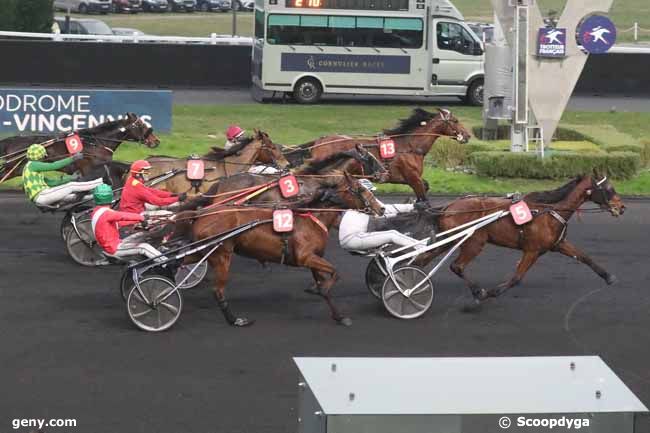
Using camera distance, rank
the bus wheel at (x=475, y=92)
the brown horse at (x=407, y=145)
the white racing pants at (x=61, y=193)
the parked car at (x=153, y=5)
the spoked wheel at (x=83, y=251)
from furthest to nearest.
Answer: the parked car at (x=153, y=5), the bus wheel at (x=475, y=92), the brown horse at (x=407, y=145), the spoked wheel at (x=83, y=251), the white racing pants at (x=61, y=193)

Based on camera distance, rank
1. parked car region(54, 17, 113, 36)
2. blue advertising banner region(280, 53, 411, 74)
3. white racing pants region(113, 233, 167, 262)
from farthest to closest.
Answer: parked car region(54, 17, 113, 36) < blue advertising banner region(280, 53, 411, 74) < white racing pants region(113, 233, 167, 262)

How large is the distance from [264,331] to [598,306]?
12.4 feet

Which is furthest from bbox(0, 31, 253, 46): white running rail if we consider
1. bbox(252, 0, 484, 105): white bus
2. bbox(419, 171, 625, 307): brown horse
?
bbox(419, 171, 625, 307): brown horse

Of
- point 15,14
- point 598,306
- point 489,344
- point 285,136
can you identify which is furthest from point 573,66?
point 15,14

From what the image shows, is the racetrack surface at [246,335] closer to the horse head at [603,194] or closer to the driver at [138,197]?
the driver at [138,197]

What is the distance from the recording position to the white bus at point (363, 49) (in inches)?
1166

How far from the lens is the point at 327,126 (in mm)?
26438

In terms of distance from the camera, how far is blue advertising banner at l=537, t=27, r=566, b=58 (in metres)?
20.1

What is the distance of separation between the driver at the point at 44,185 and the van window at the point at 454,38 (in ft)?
55.8

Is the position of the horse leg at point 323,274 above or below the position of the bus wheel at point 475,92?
below

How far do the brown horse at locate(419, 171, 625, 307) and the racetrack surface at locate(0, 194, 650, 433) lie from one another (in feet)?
1.63

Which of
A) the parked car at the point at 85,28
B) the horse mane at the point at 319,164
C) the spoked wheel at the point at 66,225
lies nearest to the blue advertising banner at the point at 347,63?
the parked car at the point at 85,28

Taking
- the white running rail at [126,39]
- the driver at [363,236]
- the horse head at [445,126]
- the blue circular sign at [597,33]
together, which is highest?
the blue circular sign at [597,33]

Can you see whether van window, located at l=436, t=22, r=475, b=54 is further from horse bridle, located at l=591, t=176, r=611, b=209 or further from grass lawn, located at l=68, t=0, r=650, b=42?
grass lawn, located at l=68, t=0, r=650, b=42
